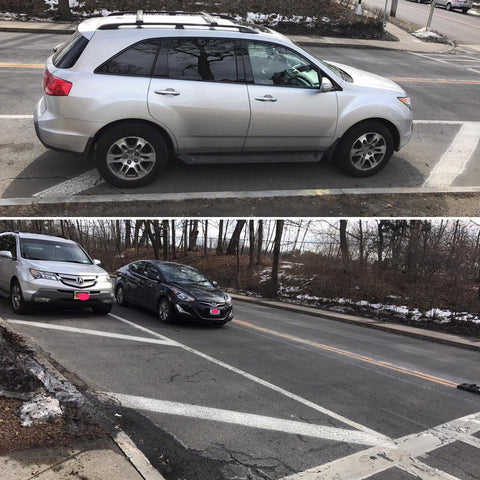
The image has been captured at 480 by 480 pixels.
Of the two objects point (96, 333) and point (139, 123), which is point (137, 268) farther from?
point (139, 123)

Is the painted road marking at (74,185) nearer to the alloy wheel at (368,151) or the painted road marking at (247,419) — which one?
the painted road marking at (247,419)

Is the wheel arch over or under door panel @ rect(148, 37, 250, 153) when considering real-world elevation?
under

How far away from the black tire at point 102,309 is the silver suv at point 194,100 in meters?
3.59

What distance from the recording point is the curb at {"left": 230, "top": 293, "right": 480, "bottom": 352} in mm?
12438

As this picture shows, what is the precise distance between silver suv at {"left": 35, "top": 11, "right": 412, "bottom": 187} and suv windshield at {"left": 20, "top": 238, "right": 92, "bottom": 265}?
3337 mm

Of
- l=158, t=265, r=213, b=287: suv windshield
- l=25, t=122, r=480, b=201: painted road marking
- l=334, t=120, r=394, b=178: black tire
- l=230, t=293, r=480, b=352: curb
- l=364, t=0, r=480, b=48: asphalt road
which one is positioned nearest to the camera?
l=25, t=122, r=480, b=201: painted road marking

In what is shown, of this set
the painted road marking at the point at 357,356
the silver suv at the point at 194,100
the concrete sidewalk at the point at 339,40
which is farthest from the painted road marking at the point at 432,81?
the painted road marking at the point at 357,356

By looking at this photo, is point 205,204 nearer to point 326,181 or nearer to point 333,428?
point 326,181

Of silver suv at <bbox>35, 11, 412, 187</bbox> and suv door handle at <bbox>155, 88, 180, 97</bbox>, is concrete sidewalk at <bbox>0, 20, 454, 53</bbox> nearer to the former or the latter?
silver suv at <bbox>35, 11, 412, 187</bbox>

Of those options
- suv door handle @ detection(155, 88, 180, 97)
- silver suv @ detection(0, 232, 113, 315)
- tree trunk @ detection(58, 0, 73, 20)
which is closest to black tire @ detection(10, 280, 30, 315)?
silver suv @ detection(0, 232, 113, 315)

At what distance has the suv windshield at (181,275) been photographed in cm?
1150

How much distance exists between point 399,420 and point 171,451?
8.25ft

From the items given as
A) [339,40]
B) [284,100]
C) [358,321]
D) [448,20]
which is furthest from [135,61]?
[448,20]

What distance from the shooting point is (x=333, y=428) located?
5164mm
